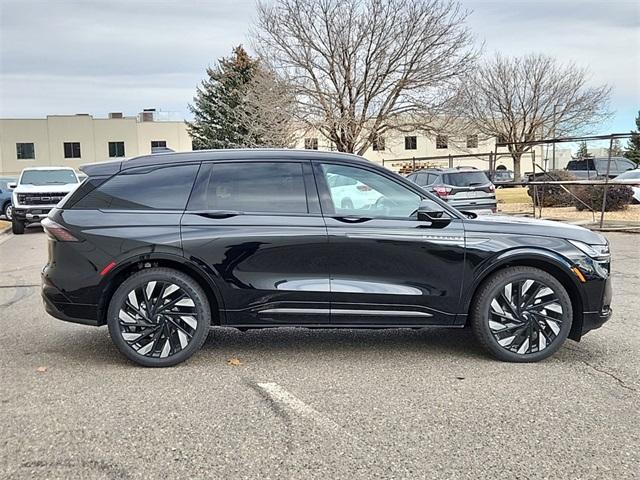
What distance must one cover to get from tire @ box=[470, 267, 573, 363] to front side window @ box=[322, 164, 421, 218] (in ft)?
3.14

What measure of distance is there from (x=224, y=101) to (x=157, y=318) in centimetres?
3651

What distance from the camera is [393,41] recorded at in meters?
27.2

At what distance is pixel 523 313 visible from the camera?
499 centimetres

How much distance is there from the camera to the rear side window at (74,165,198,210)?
5035 millimetres

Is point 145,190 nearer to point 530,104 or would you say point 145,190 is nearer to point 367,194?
point 367,194

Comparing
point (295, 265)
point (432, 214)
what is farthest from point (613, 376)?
point (295, 265)

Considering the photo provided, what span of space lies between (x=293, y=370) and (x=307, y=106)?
23612mm

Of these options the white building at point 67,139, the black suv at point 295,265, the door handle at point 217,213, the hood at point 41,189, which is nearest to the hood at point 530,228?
the black suv at point 295,265

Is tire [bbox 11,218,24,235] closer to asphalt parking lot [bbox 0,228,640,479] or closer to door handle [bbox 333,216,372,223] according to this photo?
asphalt parking lot [bbox 0,228,640,479]

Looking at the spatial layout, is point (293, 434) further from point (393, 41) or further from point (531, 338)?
point (393, 41)

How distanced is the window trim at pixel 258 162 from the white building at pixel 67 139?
54.0m

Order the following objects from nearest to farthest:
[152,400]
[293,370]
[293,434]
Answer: [293,434] → [152,400] → [293,370]

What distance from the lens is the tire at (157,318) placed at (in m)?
4.88

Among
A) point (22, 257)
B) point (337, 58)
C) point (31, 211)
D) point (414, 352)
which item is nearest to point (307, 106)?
point (337, 58)
